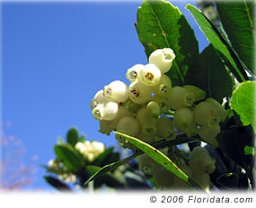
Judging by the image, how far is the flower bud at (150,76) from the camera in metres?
0.85

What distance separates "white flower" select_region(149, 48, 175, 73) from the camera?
2.89 ft

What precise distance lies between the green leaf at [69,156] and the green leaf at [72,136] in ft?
0.86

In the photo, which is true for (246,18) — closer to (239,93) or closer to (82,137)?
(239,93)

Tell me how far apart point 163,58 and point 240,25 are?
18 centimetres

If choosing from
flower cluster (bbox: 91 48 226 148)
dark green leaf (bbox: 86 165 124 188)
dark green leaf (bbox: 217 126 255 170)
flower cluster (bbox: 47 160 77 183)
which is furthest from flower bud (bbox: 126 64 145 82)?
flower cluster (bbox: 47 160 77 183)

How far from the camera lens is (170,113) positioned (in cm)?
98

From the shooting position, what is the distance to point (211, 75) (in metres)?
0.95

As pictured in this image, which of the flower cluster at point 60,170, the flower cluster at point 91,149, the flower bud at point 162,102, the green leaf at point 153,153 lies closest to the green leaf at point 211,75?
the flower bud at point 162,102

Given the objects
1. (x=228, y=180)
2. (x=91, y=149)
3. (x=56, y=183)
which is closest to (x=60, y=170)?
(x=56, y=183)

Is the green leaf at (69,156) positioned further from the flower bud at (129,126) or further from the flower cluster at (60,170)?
the flower bud at (129,126)

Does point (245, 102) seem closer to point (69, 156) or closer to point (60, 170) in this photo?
point (69, 156)

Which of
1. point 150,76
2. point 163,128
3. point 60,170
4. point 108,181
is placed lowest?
point 108,181

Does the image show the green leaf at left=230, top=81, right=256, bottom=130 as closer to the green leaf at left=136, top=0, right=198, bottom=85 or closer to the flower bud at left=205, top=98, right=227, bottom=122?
the flower bud at left=205, top=98, right=227, bottom=122

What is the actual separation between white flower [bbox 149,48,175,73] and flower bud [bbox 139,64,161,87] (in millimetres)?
21
